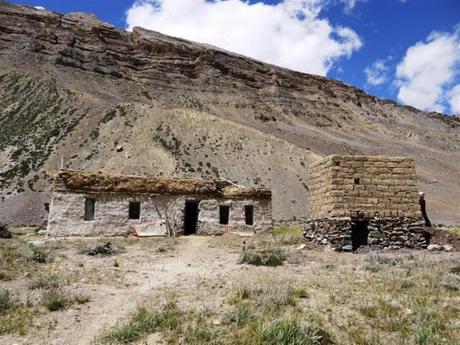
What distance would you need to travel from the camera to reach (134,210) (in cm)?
2050

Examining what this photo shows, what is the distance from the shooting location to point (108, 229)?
64.4 feet

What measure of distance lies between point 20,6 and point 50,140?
4785 centimetres

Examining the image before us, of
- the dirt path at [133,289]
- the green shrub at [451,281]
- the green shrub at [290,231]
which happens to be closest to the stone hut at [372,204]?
the dirt path at [133,289]

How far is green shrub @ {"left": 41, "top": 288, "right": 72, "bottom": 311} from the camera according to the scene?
7680 millimetres

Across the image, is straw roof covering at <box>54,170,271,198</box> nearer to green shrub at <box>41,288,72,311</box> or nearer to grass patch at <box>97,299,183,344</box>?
green shrub at <box>41,288,72,311</box>

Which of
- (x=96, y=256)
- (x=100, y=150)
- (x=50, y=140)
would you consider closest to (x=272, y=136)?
(x=100, y=150)

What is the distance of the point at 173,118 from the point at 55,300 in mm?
51398

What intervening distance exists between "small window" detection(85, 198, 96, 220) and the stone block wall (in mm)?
10093

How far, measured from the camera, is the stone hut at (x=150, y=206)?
63.8 feet

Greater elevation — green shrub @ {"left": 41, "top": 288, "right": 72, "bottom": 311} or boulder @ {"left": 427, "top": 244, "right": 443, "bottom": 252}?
boulder @ {"left": 427, "top": 244, "right": 443, "bottom": 252}

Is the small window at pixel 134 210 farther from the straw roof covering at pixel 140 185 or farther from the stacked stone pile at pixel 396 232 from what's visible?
the stacked stone pile at pixel 396 232

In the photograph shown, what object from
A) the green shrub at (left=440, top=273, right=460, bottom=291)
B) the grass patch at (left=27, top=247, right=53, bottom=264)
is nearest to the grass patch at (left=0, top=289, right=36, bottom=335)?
the grass patch at (left=27, top=247, right=53, bottom=264)

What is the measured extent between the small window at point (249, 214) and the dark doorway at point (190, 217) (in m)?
2.31

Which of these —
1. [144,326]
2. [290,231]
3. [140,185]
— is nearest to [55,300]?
[144,326]
